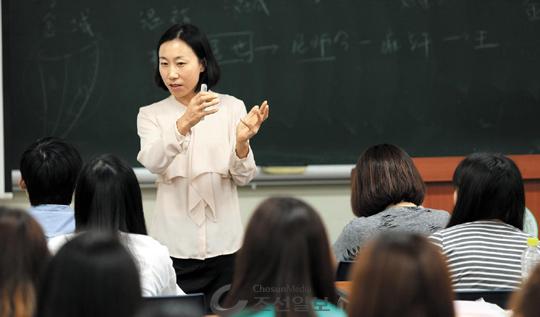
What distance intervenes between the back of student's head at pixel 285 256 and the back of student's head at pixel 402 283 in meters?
0.30

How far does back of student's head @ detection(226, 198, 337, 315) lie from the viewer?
1.99 metres

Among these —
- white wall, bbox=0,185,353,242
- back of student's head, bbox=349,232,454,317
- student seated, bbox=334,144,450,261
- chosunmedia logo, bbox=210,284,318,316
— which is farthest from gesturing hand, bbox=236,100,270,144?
back of student's head, bbox=349,232,454,317

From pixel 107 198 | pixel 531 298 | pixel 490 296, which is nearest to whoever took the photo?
pixel 531 298

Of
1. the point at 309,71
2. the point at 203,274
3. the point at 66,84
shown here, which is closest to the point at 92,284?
the point at 203,274

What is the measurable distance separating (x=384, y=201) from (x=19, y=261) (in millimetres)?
1806

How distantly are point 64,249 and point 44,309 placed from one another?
4.6 inches

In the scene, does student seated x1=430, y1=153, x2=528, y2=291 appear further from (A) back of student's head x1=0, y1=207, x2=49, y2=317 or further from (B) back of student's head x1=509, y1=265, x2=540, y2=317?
(A) back of student's head x1=0, y1=207, x2=49, y2=317

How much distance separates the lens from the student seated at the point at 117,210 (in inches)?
102

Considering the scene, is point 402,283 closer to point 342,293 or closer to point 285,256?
point 285,256

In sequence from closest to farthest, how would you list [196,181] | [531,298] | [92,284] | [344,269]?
[92,284] → [531,298] → [344,269] → [196,181]

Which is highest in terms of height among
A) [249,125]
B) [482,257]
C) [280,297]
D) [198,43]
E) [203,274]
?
[198,43]

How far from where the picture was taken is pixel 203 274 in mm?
3641

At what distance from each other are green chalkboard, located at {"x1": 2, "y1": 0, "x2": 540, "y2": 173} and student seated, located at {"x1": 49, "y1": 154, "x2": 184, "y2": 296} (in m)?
2.42

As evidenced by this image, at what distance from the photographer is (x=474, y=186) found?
297 cm
